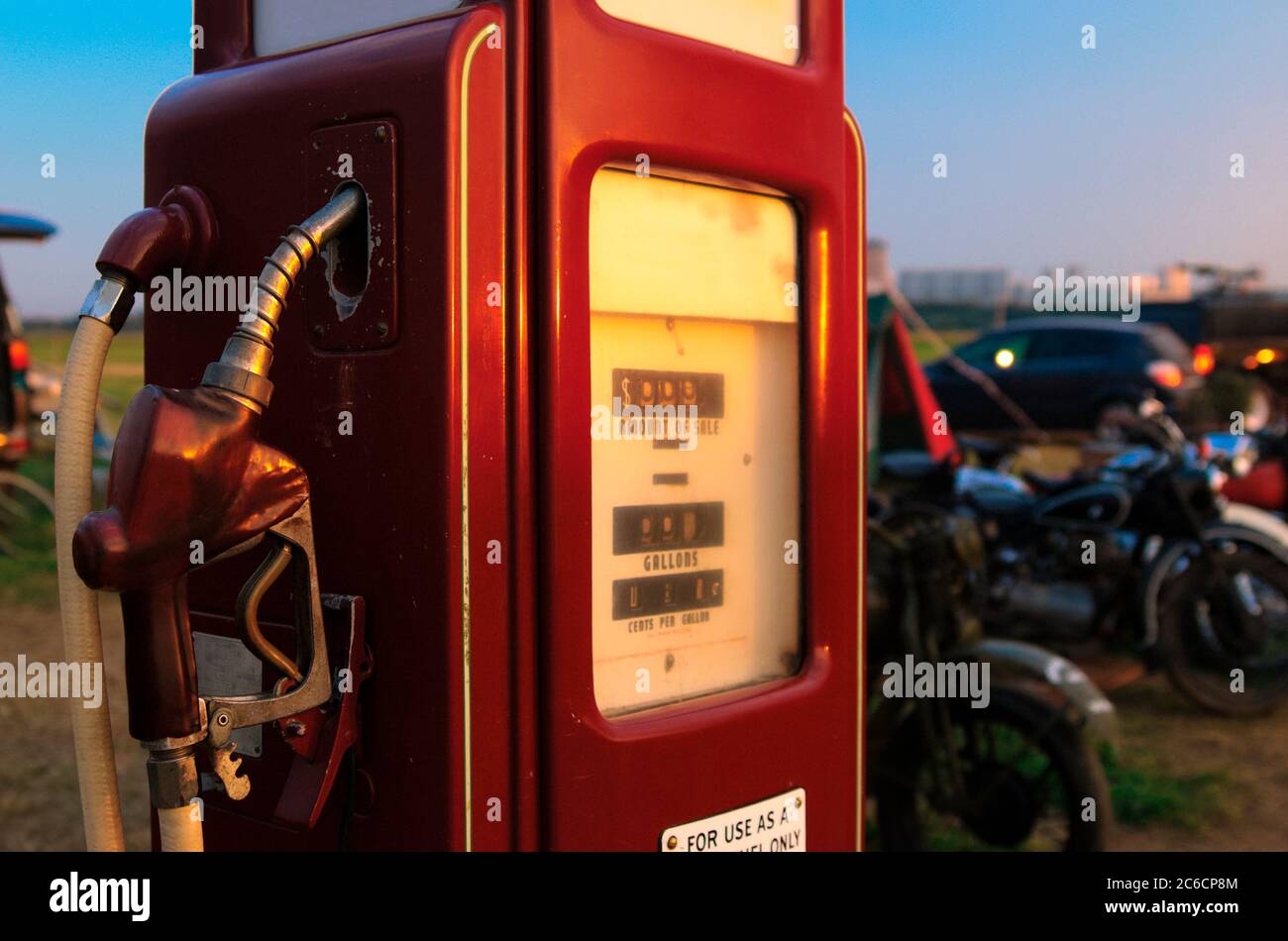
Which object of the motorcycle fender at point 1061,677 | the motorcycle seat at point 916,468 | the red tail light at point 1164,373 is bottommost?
the motorcycle fender at point 1061,677

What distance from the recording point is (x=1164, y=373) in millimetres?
11852

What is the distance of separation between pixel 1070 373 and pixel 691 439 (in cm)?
1125

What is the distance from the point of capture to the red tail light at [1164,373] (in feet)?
38.8

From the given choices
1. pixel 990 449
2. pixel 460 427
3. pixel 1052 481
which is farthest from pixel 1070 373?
pixel 460 427

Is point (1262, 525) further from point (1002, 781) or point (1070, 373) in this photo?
point (1070, 373)

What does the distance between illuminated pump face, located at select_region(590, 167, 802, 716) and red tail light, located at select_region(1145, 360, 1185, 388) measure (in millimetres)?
10810

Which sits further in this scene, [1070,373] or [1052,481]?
[1070,373]

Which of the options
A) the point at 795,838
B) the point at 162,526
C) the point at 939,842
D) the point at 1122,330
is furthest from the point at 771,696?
the point at 1122,330

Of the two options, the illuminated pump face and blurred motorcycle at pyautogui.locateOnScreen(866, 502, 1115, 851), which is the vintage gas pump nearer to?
the illuminated pump face

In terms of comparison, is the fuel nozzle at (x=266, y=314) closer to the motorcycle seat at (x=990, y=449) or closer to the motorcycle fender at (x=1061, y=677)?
the motorcycle fender at (x=1061, y=677)

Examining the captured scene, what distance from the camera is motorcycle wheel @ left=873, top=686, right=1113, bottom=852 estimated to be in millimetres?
3355

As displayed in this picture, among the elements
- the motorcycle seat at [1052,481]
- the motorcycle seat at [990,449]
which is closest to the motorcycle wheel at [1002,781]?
the motorcycle seat at [1052,481]

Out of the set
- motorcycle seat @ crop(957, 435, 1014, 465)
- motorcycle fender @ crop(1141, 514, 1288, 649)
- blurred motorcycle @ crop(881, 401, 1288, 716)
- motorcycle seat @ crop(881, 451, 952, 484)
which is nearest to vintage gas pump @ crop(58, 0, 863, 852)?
motorcycle seat @ crop(881, 451, 952, 484)
